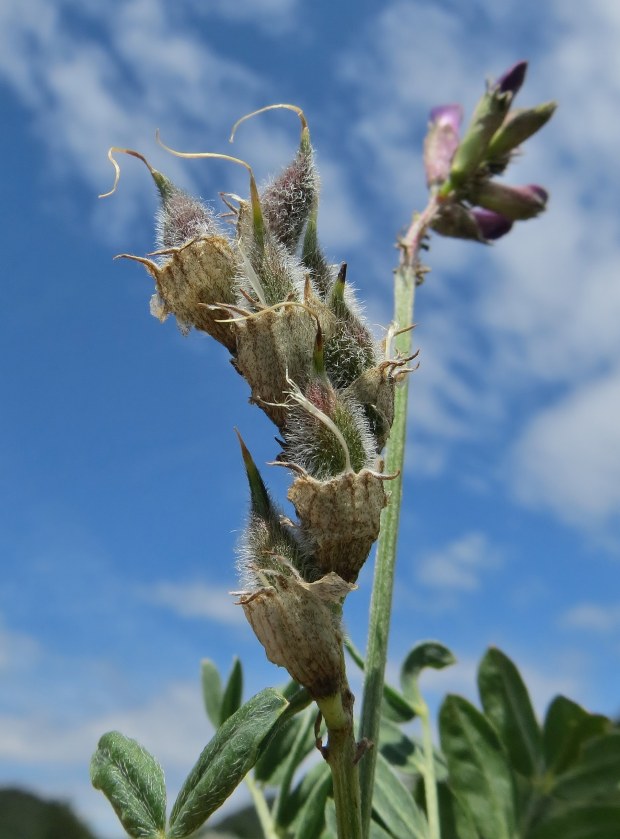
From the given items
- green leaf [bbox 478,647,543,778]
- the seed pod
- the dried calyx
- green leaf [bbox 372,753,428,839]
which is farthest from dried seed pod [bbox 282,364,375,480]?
green leaf [bbox 372,753,428,839]

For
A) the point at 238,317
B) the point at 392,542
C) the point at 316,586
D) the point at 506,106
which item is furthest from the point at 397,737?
the point at 506,106

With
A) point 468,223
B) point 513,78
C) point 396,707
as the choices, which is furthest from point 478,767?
point 513,78

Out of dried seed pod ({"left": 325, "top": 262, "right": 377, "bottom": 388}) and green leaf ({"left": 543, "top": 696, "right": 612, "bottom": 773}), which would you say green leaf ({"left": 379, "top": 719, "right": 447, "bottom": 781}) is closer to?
green leaf ({"left": 543, "top": 696, "right": 612, "bottom": 773})

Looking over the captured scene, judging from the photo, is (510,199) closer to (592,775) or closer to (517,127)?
(517,127)

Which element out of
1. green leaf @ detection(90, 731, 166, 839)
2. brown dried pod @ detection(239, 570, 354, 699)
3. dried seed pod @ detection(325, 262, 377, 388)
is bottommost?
green leaf @ detection(90, 731, 166, 839)

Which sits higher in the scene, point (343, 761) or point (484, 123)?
point (484, 123)

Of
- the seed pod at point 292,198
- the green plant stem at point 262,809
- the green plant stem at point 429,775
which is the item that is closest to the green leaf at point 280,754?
the green plant stem at point 262,809

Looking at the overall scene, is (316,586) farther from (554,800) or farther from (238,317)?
(554,800)
